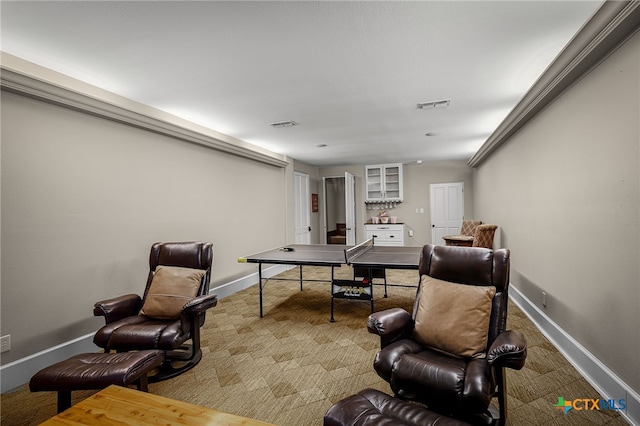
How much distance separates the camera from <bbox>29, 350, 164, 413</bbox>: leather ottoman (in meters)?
1.60

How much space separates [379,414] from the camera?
133 cm

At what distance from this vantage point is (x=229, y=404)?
6.73 feet

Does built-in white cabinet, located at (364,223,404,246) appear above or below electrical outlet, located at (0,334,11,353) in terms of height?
above

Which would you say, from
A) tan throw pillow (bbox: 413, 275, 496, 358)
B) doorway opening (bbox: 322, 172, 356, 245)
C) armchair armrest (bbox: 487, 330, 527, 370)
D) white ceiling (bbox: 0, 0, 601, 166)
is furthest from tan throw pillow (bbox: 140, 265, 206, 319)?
doorway opening (bbox: 322, 172, 356, 245)

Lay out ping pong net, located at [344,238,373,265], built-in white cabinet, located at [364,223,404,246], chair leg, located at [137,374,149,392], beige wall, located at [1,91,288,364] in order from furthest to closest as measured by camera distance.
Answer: built-in white cabinet, located at [364,223,404,246], ping pong net, located at [344,238,373,265], beige wall, located at [1,91,288,364], chair leg, located at [137,374,149,392]

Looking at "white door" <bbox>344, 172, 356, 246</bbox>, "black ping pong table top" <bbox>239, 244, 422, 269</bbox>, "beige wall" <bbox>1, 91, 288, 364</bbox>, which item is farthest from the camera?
"white door" <bbox>344, 172, 356, 246</bbox>

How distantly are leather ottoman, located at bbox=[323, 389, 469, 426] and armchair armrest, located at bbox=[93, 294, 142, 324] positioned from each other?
213cm

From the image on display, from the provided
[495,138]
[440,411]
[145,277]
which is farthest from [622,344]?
[145,277]

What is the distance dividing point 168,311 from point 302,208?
5.17 meters

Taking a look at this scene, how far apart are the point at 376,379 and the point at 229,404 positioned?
1113 millimetres

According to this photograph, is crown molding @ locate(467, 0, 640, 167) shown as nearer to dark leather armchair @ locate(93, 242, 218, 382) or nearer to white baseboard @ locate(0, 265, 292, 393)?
dark leather armchair @ locate(93, 242, 218, 382)

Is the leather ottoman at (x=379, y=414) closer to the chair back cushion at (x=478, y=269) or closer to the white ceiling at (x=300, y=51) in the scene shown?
the chair back cushion at (x=478, y=269)

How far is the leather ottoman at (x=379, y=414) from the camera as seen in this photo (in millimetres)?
1267

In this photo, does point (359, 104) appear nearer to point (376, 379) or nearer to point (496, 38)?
point (496, 38)
